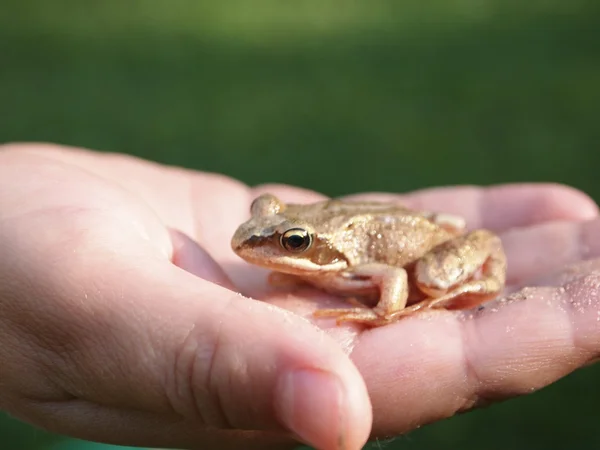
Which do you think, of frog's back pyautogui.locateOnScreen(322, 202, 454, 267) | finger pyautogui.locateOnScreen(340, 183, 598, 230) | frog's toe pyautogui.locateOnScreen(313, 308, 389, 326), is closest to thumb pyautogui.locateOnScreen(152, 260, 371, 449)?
frog's toe pyautogui.locateOnScreen(313, 308, 389, 326)

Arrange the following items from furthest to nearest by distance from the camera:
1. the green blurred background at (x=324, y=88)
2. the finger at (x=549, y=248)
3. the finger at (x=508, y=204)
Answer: the green blurred background at (x=324, y=88) → the finger at (x=508, y=204) → the finger at (x=549, y=248)

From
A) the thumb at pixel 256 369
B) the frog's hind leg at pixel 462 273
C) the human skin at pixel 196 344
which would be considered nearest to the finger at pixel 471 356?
the human skin at pixel 196 344

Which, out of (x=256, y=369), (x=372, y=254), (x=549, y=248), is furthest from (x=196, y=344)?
(x=549, y=248)

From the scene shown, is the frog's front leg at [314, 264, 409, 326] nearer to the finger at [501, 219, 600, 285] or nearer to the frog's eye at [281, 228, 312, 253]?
the frog's eye at [281, 228, 312, 253]

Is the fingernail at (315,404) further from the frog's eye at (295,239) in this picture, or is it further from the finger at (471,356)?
the frog's eye at (295,239)

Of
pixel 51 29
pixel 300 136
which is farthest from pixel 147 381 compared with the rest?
pixel 51 29

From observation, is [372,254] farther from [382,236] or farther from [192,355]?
[192,355]

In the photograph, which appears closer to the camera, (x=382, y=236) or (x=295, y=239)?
(x=295, y=239)
